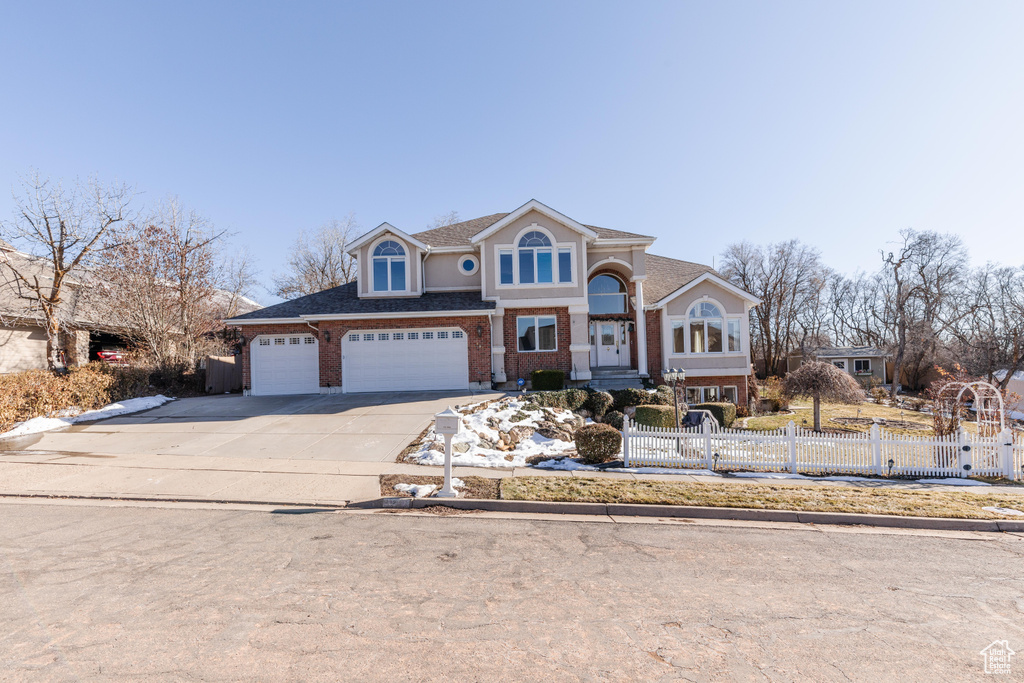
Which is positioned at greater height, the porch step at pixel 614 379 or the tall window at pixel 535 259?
the tall window at pixel 535 259

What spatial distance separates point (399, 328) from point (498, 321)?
396 centimetres

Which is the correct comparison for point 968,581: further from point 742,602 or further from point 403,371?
point 403,371

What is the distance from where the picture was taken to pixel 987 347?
3191cm

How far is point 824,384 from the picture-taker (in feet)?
64.5

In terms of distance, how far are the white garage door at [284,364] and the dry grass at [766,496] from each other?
535 inches

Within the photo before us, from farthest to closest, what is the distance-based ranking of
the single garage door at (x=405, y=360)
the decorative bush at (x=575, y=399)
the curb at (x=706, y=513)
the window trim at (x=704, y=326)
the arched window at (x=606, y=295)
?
the arched window at (x=606, y=295)
the window trim at (x=704, y=326)
the single garage door at (x=405, y=360)
the decorative bush at (x=575, y=399)
the curb at (x=706, y=513)

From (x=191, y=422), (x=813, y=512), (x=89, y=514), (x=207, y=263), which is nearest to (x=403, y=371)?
(x=191, y=422)

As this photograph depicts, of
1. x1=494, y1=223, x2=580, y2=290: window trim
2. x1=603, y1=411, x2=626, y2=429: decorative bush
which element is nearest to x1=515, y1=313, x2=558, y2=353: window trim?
x1=494, y1=223, x2=580, y2=290: window trim

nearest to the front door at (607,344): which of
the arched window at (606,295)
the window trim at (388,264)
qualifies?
the arched window at (606,295)

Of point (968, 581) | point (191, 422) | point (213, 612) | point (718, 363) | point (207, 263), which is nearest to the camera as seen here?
point (213, 612)

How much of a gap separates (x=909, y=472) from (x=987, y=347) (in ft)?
98.7

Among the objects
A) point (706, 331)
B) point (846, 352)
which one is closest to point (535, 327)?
point (706, 331)

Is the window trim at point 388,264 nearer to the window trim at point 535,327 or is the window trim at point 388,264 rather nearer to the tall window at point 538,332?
the window trim at point 535,327

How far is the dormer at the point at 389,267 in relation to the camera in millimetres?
20891
